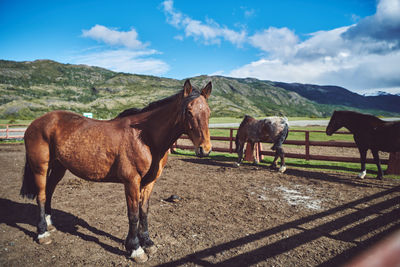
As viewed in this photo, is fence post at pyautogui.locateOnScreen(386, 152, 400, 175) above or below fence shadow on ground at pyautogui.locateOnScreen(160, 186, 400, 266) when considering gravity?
above

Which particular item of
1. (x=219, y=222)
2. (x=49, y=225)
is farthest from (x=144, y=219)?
(x=49, y=225)

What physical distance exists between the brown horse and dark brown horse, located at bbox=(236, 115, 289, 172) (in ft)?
22.1

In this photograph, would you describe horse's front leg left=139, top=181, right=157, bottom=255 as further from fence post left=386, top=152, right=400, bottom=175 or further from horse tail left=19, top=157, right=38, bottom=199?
fence post left=386, top=152, right=400, bottom=175

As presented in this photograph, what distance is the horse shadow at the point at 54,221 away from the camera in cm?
407

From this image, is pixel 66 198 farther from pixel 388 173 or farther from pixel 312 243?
pixel 388 173

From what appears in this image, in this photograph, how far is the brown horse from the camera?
126 inches

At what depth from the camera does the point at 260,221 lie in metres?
4.71

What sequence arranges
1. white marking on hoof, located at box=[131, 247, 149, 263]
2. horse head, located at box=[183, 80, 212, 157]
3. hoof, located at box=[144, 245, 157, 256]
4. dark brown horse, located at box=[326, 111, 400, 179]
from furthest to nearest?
1. dark brown horse, located at box=[326, 111, 400, 179]
2. hoof, located at box=[144, 245, 157, 256]
3. white marking on hoof, located at box=[131, 247, 149, 263]
4. horse head, located at box=[183, 80, 212, 157]

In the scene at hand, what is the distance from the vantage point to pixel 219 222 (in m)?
4.68

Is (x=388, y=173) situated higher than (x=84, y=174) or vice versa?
(x=84, y=174)

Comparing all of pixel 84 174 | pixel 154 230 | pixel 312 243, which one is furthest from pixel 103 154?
pixel 312 243

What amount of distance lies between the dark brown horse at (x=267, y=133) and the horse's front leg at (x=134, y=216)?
6.82 metres

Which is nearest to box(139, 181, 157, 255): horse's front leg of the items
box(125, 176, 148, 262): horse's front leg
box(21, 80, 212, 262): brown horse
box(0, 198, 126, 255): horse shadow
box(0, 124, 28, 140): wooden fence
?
box(21, 80, 212, 262): brown horse

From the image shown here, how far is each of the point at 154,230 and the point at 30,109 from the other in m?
108
